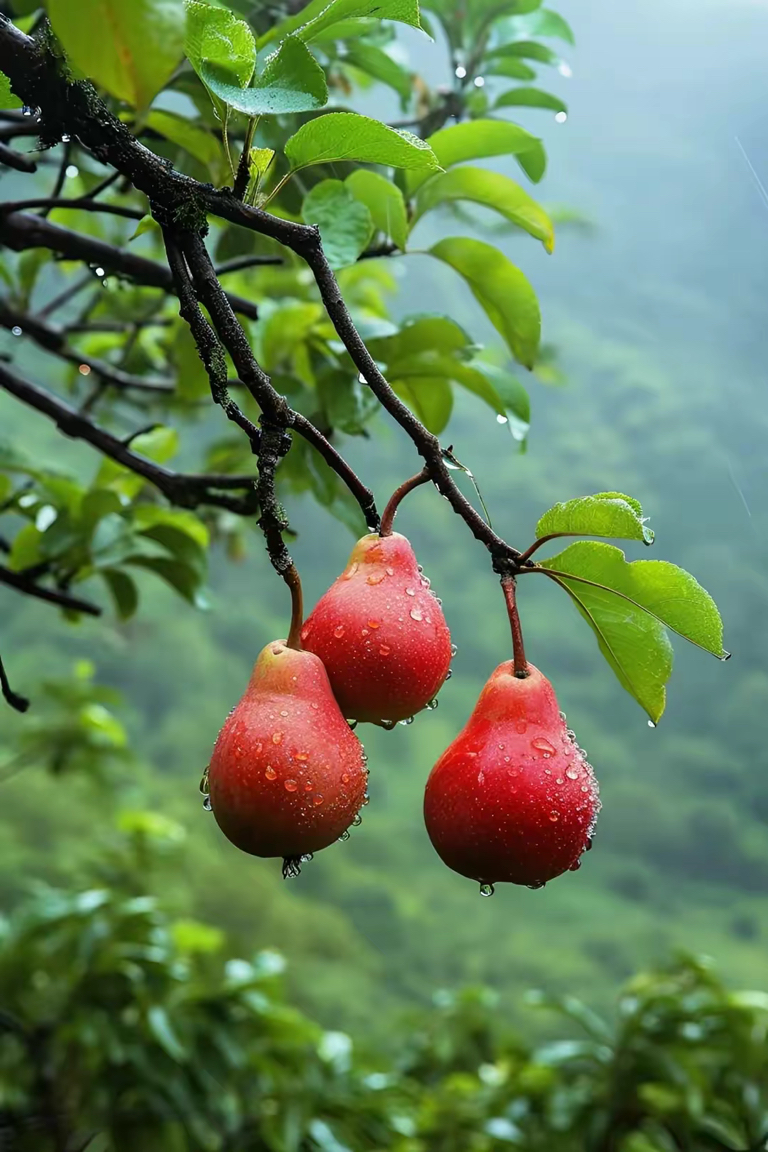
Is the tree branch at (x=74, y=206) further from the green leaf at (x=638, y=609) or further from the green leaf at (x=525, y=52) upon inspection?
the green leaf at (x=525, y=52)

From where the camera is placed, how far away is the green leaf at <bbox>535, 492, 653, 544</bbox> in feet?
1.28

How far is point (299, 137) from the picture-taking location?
1.38 ft

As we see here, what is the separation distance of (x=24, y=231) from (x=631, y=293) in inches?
76.9

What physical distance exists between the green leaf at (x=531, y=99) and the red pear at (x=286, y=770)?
63 centimetres

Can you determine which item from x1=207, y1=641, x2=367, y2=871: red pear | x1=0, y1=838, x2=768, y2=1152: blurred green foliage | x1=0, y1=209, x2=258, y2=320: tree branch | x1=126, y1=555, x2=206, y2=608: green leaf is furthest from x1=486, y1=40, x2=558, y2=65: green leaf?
x1=0, y1=838, x2=768, y2=1152: blurred green foliage

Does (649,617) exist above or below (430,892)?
above

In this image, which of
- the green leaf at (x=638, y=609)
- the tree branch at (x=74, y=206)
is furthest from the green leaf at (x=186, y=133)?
the green leaf at (x=638, y=609)

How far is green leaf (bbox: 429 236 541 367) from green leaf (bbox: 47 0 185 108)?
39 centimetres

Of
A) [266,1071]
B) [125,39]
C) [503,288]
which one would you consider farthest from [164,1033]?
[125,39]

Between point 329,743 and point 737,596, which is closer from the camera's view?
point 329,743

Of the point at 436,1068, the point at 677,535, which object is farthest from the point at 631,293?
the point at 436,1068

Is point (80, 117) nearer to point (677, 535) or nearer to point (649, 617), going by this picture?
point (649, 617)

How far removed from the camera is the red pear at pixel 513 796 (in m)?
0.38

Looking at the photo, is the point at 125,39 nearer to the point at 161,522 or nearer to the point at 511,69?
the point at 161,522
